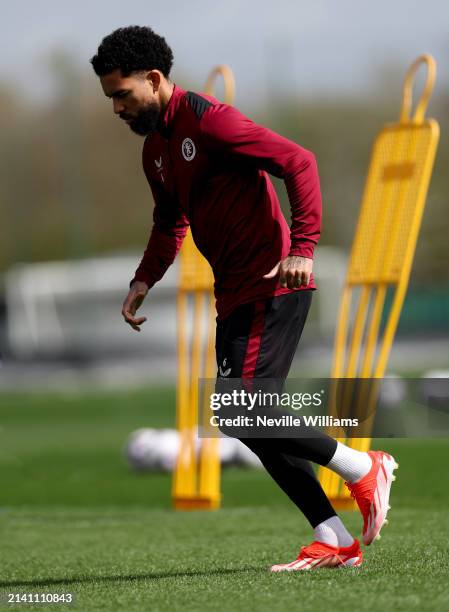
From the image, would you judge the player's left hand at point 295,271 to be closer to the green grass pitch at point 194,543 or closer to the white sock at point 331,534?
the white sock at point 331,534

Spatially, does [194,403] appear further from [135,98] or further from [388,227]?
[135,98]

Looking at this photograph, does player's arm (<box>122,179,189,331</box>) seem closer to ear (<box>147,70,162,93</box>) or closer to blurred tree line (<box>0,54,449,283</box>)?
ear (<box>147,70,162,93</box>)

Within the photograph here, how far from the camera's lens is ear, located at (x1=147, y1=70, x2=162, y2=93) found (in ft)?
16.3

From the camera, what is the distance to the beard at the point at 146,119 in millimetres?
5000

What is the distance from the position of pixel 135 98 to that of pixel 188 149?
0.93 feet

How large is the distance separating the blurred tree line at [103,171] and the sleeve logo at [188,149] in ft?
143

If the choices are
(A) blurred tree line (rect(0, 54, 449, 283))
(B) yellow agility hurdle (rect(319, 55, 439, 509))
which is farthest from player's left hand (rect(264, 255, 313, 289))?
(A) blurred tree line (rect(0, 54, 449, 283))

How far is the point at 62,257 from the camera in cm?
6588

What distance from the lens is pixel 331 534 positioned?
505 cm

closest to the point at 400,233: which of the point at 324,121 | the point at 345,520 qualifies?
the point at 345,520

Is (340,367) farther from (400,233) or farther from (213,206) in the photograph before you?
(213,206)

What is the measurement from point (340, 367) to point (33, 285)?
1807 inches

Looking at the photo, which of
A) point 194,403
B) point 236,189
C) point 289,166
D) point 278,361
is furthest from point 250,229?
point 194,403

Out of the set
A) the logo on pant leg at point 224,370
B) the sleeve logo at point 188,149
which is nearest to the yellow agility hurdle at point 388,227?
the logo on pant leg at point 224,370
